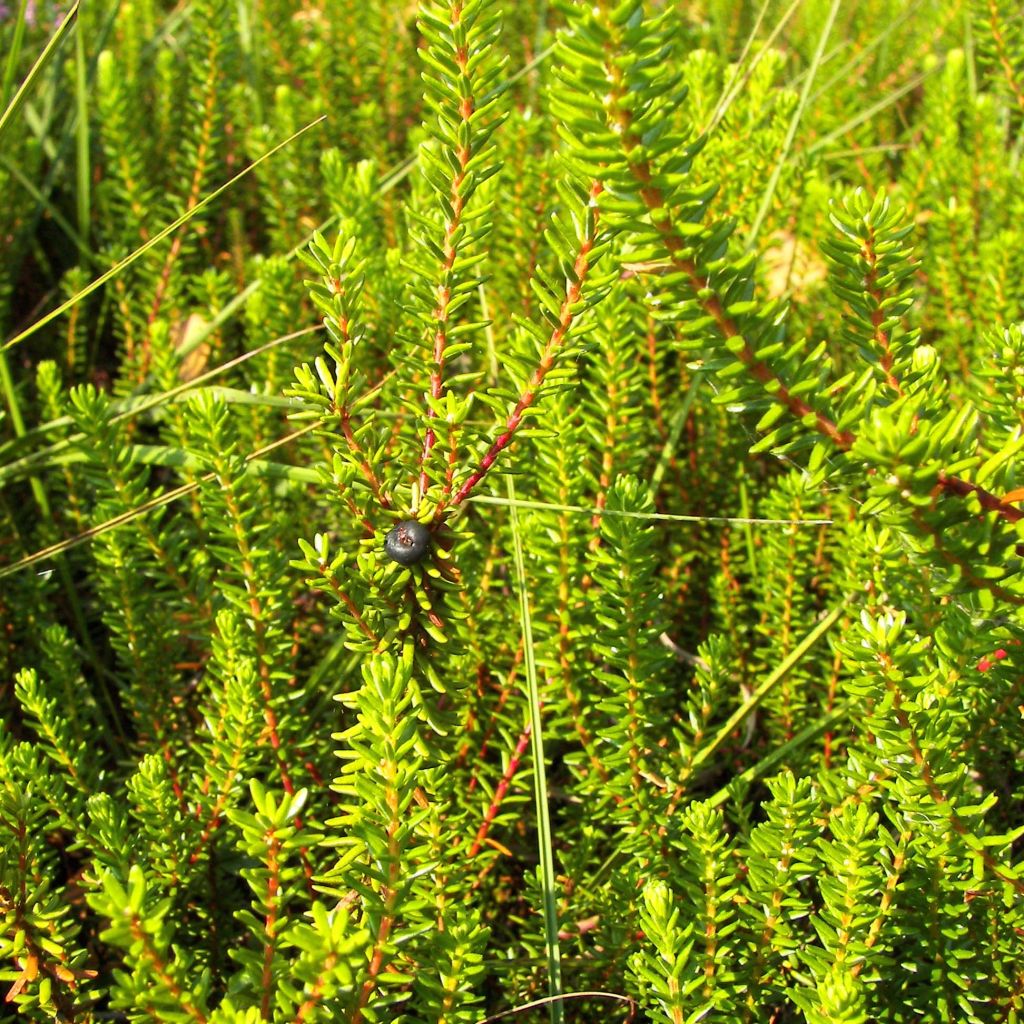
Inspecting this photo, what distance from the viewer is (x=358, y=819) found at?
46.4 inches

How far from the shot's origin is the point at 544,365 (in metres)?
1.33

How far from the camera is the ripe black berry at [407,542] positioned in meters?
1.30

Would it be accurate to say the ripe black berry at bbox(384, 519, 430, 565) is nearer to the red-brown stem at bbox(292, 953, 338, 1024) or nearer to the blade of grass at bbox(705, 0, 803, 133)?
the red-brown stem at bbox(292, 953, 338, 1024)

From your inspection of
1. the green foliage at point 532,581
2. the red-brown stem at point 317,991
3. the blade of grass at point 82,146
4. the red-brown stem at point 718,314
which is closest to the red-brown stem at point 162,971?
the green foliage at point 532,581

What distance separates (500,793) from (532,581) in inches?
15.3

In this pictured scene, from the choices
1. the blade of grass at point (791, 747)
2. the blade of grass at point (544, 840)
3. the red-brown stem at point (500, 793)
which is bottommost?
the blade of grass at point (791, 747)

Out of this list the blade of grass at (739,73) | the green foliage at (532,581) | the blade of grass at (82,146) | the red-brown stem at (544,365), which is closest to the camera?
the green foliage at (532,581)

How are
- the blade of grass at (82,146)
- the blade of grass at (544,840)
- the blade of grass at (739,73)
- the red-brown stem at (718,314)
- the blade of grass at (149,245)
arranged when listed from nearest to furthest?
the red-brown stem at (718,314), the blade of grass at (544,840), the blade of grass at (149,245), the blade of grass at (739,73), the blade of grass at (82,146)

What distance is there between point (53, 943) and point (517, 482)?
3.88 ft

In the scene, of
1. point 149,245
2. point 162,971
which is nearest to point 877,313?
point 162,971

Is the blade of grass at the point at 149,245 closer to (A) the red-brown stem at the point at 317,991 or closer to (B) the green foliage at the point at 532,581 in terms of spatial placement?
(B) the green foliage at the point at 532,581

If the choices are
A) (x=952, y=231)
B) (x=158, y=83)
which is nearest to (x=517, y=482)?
(x=952, y=231)

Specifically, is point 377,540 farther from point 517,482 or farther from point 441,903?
point 517,482

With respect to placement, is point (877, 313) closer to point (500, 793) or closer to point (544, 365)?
point (544, 365)
